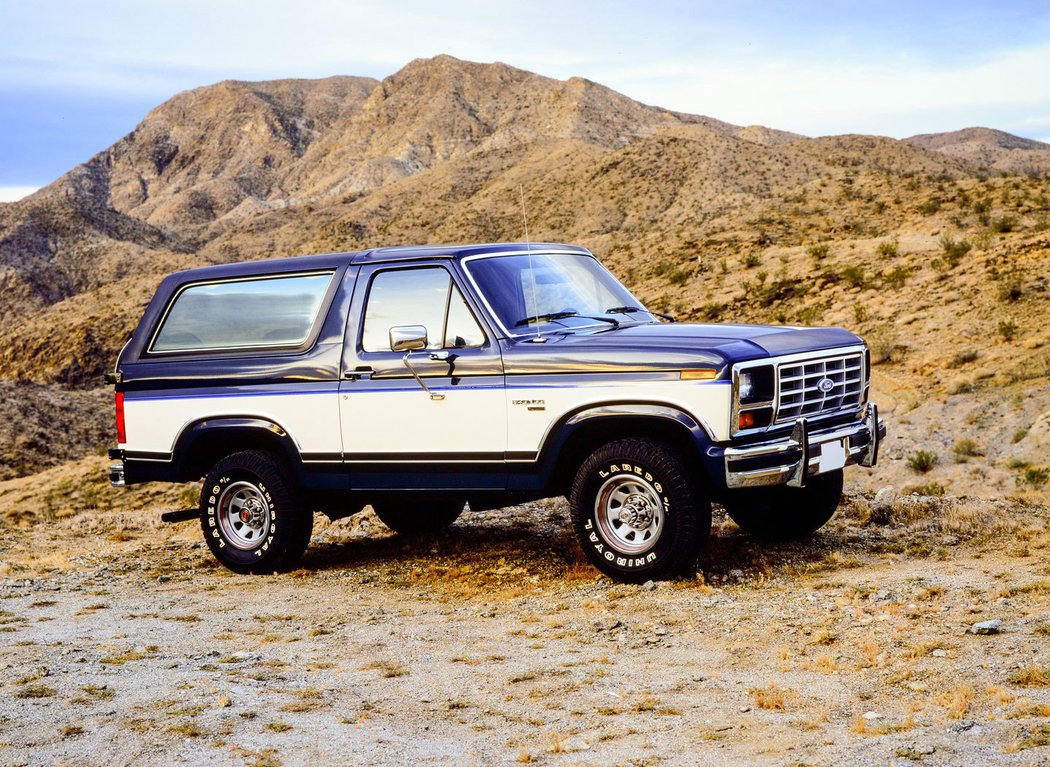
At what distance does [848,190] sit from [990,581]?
1224 inches

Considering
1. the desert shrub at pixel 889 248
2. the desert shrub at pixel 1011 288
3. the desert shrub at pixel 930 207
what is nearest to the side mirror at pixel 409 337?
the desert shrub at pixel 1011 288

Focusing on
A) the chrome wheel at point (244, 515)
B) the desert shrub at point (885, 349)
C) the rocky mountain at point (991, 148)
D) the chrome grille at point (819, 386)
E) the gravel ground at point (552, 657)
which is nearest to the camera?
the gravel ground at point (552, 657)

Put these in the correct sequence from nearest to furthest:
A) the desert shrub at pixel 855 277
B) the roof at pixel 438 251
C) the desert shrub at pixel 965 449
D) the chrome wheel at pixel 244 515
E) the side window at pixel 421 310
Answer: the side window at pixel 421 310 → the roof at pixel 438 251 → the chrome wheel at pixel 244 515 → the desert shrub at pixel 965 449 → the desert shrub at pixel 855 277

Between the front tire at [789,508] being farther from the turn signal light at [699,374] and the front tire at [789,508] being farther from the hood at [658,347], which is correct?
the turn signal light at [699,374]

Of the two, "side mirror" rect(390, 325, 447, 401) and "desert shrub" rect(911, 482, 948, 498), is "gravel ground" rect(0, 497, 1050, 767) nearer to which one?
"desert shrub" rect(911, 482, 948, 498)

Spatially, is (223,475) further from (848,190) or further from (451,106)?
(451,106)

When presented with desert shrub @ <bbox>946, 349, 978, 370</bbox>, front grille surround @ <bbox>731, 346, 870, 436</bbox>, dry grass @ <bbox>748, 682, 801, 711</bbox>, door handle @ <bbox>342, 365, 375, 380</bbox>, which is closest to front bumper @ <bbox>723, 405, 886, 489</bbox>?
front grille surround @ <bbox>731, 346, 870, 436</bbox>

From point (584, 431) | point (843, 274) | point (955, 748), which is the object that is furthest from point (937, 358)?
point (955, 748)

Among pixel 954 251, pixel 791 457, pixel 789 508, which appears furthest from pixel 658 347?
pixel 954 251

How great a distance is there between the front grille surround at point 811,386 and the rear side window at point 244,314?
3254mm

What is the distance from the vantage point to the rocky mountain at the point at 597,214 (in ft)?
54.5

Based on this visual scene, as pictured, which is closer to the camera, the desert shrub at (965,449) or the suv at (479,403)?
the suv at (479,403)

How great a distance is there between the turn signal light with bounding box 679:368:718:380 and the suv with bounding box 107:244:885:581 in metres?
0.02

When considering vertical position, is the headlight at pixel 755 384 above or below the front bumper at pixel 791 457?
above
